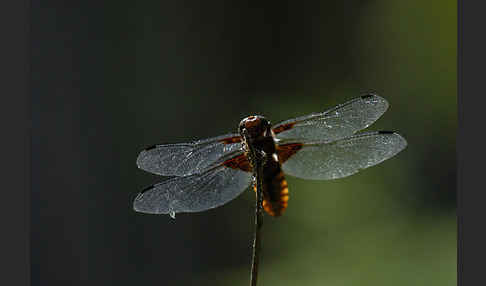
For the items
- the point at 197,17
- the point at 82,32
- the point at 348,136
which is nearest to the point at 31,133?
the point at 82,32

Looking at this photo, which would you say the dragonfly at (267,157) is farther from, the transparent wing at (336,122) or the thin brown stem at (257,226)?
the thin brown stem at (257,226)

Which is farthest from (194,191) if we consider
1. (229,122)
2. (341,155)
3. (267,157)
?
(229,122)

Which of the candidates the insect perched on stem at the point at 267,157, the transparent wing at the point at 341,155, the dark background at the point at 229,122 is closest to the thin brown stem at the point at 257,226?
the insect perched on stem at the point at 267,157

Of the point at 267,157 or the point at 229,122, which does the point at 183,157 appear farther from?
the point at 229,122

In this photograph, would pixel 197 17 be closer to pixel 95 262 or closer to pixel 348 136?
pixel 95 262

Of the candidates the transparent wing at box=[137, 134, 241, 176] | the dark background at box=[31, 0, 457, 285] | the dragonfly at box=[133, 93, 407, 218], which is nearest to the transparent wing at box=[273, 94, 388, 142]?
Result: the dragonfly at box=[133, 93, 407, 218]

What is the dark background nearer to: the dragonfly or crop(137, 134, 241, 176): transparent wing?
the dragonfly
